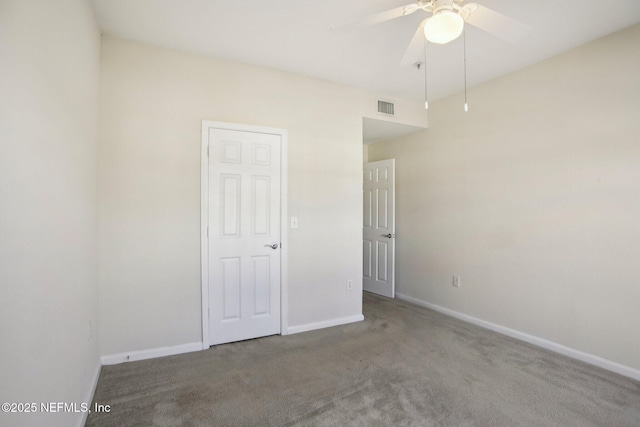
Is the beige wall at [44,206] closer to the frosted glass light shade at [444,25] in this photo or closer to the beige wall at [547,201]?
the frosted glass light shade at [444,25]

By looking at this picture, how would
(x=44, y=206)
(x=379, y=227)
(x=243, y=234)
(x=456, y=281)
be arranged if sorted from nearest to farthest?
(x=44, y=206)
(x=243, y=234)
(x=456, y=281)
(x=379, y=227)

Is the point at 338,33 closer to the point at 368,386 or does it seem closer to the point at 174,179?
the point at 174,179

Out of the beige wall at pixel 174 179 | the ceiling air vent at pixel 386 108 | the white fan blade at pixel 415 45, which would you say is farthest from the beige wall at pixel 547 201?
the white fan blade at pixel 415 45

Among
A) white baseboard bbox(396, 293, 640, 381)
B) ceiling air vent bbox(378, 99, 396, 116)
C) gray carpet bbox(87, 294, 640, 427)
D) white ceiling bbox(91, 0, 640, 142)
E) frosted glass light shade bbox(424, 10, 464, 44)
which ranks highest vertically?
white ceiling bbox(91, 0, 640, 142)

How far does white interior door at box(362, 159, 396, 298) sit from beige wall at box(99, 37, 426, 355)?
1282mm

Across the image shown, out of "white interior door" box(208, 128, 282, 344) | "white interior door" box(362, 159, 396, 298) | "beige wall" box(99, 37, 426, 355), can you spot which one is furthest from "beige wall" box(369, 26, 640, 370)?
"white interior door" box(208, 128, 282, 344)

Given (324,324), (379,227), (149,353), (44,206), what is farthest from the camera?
(379,227)

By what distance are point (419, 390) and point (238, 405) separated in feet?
4.03

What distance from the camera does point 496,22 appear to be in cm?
168

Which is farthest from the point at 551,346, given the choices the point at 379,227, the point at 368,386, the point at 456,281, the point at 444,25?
the point at 444,25

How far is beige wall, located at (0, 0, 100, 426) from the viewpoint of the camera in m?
0.97

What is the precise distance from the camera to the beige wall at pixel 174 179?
2.47 m

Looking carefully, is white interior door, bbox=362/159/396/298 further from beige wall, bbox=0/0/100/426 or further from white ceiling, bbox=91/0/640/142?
beige wall, bbox=0/0/100/426

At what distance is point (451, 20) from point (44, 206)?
2.06 metres
